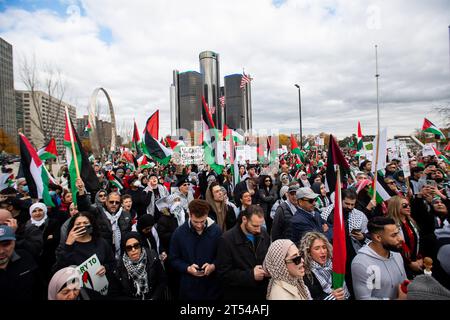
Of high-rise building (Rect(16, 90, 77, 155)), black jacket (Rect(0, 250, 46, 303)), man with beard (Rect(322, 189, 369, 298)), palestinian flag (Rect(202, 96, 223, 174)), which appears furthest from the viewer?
high-rise building (Rect(16, 90, 77, 155))

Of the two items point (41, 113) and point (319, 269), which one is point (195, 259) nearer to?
point (319, 269)

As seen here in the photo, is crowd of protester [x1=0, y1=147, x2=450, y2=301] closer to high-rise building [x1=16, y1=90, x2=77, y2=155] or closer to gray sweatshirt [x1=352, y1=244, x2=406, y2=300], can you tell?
gray sweatshirt [x1=352, y1=244, x2=406, y2=300]

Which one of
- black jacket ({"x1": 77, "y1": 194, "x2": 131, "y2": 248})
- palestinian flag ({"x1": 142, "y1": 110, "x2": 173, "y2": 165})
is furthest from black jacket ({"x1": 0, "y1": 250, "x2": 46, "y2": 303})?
palestinian flag ({"x1": 142, "y1": 110, "x2": 173, "y2": 165})

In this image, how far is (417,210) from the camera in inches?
175

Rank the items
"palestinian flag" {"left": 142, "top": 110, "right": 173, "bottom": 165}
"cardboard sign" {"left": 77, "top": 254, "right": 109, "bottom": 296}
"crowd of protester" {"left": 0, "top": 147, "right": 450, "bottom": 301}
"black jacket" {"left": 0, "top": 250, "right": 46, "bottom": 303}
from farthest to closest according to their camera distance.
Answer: "palestinian flag" {"left": 142, "top": 110, "right": 173, "bottom": 165} → "cardboard sign" {"left": 77, "top": 254, "right": 109, "bottom": 296} → "black jacket" {"left": 0, "top": 250, "right": 46, "bottom": 303} → "crowd of protester" {"left": 0, "top": 147, "right": 450, "bottom": 301}

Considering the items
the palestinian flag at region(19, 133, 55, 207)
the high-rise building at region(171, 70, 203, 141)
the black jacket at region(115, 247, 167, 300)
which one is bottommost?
the black jacket at region(115, 247, 167, 300)

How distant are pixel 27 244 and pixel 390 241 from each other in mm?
4113

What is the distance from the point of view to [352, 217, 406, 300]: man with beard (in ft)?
7.90

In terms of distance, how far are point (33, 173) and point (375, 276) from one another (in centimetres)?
557

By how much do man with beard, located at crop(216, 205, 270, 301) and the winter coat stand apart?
0.20 m

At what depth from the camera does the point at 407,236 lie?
344 centimetres

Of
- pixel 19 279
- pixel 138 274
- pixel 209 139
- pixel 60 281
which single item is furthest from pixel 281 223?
pixel 209 139
